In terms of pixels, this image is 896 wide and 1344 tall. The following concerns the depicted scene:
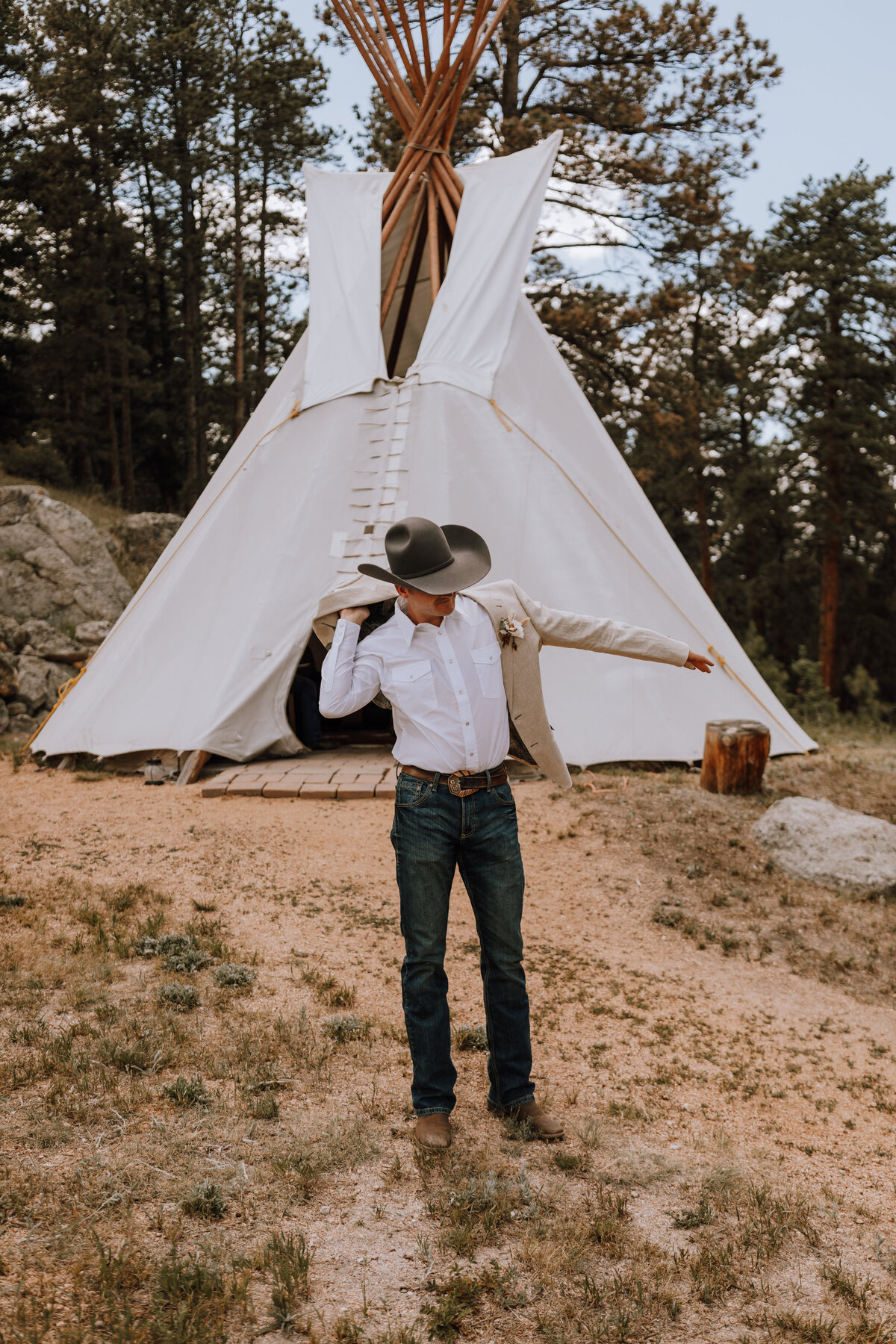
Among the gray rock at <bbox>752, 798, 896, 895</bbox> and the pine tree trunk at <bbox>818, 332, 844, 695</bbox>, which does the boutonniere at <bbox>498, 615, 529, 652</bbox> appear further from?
the pine tree trunk at <bbox>818, 332, 844, 695</bbox>

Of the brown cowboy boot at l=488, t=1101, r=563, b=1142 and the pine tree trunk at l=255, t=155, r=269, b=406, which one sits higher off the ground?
the pine tree trunk at l=255, t=155, r=269, b=406

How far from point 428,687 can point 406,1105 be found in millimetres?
1239

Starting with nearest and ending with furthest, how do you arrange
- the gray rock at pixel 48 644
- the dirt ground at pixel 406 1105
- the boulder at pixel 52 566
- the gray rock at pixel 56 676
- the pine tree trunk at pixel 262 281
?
1. the dirt ground at pixel 406 1105
2. the gray rock at pixel 56 676
3. the gray rock at pixel 48 644
4. the boulder at pixel 52 566
5. the pine tree trunk at pixel 262 281

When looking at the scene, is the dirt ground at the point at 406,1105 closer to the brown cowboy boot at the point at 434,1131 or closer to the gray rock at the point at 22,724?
the brown cowboy boot at the point at 434,1131

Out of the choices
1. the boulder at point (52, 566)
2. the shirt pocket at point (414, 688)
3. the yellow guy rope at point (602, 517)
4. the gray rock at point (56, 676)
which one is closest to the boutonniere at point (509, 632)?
the shirt pocket at point (414, 688)

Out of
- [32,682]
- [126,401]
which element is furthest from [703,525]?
[32,682]

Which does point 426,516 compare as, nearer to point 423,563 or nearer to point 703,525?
point 423,563

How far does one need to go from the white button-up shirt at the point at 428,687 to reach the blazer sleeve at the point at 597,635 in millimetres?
257

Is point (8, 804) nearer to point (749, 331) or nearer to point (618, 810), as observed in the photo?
point (618, 810)

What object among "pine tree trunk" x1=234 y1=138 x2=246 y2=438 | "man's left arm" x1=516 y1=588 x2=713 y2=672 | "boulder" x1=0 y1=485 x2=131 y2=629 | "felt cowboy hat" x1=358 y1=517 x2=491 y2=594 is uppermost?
"pine tree trunk" x1=234 y1=138 x2=246 y2=438

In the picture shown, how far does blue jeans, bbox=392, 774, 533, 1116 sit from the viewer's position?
2686mm

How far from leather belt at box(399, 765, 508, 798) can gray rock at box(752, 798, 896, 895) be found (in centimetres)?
335

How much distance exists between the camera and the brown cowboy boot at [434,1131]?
270cm

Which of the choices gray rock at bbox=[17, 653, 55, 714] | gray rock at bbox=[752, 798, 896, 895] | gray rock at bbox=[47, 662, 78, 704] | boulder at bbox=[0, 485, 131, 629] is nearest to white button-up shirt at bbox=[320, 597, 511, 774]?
gray rock at bbox=[752, 798, 896, 895]
